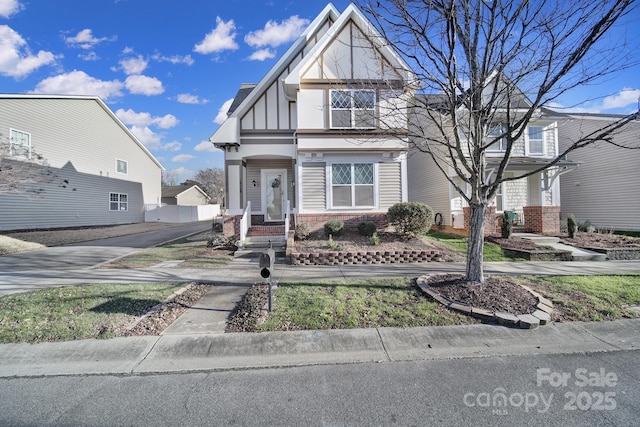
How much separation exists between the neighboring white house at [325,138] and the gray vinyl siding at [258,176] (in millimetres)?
847

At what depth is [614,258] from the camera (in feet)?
29.0

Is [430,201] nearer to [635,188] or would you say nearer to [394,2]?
[635,188]

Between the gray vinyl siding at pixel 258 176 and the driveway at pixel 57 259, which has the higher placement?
the gray vinyl siding at pixel 258 176

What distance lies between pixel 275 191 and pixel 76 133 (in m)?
A: 17.1

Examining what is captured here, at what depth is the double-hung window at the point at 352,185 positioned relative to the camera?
11.4 metres

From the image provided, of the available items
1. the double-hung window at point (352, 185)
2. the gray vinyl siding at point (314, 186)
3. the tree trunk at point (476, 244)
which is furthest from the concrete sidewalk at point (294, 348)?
the double-hung window at point (352, 185)

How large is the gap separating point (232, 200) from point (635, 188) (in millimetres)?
20067

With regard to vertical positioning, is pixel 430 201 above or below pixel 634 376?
above

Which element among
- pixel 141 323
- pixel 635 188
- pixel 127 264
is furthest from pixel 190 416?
pixel 635 188

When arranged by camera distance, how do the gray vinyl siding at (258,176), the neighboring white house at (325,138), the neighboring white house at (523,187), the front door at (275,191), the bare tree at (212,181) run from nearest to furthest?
1. the neighboring white house at (325,138)
2. the neighboring white house at (523,187)
3. the gray vinyl siding at (258,176)
4. the front door at (275,191)
5. the bare tree at (212,181)

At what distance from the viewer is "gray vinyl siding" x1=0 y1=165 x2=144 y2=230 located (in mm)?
16391

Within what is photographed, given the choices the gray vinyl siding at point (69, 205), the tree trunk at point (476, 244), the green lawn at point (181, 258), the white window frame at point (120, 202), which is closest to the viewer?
the tree trunk at point (476, 244)

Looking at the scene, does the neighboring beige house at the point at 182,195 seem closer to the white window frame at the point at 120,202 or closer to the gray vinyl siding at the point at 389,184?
the white window frame at the point at 120,202

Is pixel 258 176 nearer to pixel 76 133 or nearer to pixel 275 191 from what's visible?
pixel 275 191
